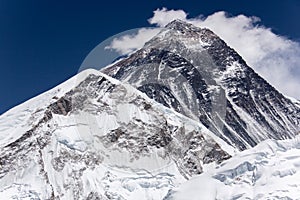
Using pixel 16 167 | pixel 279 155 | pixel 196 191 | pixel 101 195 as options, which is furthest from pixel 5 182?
pixel 279 155

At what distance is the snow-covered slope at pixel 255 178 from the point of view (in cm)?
14546

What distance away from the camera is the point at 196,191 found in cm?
15800

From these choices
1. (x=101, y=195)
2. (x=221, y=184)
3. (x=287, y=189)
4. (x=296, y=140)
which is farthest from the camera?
(x=101, y=195)

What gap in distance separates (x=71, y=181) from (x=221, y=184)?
51660 mm

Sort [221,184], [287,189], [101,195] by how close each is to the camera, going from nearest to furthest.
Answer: [287,189] → [221,184] → [101,195]

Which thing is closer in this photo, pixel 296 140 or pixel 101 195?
pixel 296 140

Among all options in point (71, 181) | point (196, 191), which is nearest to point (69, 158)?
point (71, 181)

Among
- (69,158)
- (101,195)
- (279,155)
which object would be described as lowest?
(279,155)

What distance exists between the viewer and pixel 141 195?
19088 centimetres

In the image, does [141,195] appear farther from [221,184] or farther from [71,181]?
[221,184]

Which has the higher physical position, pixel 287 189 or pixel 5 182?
pixel 5 182

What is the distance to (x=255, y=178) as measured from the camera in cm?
15612

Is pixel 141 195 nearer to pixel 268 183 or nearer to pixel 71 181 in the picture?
pixel 71 181

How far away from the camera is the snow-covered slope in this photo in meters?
145
